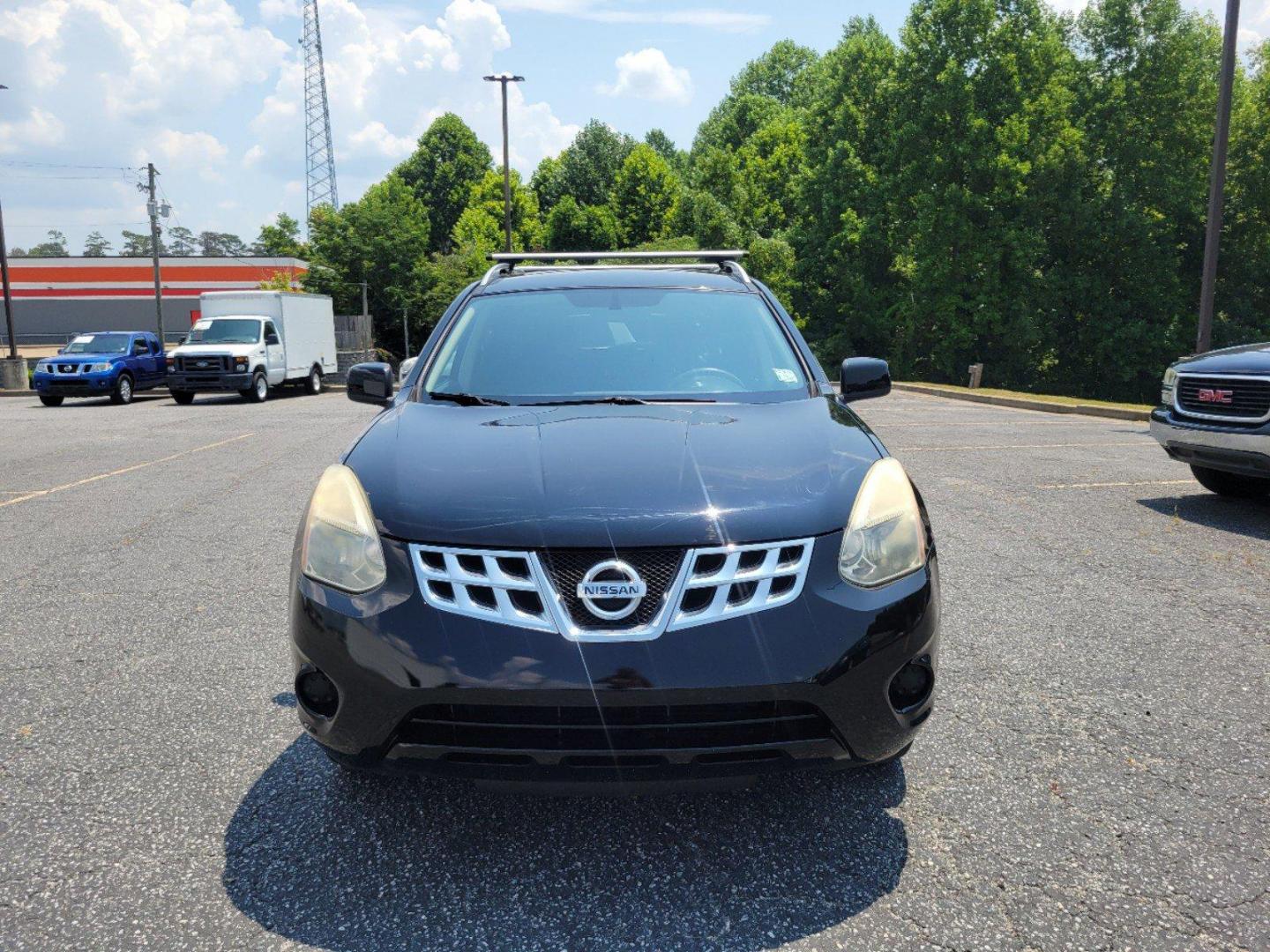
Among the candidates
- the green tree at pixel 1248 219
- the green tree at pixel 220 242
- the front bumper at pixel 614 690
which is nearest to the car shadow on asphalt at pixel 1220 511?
the front bumper at pixel 614 690

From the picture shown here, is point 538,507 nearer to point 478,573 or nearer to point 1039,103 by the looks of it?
point 478,573

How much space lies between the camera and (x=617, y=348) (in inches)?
156

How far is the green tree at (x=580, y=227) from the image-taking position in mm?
57219

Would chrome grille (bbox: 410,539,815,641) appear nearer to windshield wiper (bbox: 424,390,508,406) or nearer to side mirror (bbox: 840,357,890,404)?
windshield wiper (bbox: 424,390,508,406)

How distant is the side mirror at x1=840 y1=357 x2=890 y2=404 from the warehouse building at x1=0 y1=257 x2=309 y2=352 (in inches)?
2668

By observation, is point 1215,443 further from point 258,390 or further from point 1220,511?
point 258,390

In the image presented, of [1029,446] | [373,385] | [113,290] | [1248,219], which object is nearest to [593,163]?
[113,290]

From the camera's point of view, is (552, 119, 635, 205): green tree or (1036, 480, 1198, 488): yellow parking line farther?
(552, 119, 635, 205): green tree

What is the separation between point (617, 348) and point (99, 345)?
24.6 metres

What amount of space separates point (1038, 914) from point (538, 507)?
1563 mm

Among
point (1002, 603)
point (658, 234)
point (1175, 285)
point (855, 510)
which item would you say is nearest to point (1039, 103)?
point (1175, 285)

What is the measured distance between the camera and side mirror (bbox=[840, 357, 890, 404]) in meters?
4.23

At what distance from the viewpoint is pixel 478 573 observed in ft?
8.15

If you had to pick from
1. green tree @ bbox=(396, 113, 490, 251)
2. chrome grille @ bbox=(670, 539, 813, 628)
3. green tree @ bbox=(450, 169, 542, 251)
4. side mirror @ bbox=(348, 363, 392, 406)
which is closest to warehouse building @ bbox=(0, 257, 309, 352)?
green tree @ bbox=(396, 113, 490, 251)
